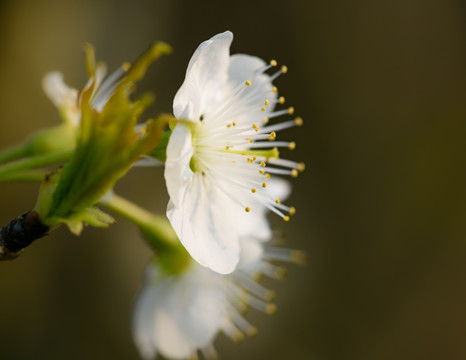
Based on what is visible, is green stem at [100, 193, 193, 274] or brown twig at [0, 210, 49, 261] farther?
green stem at [100, 193, 193, 274]

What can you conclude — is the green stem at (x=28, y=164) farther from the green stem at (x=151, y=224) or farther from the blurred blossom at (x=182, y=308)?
the blurred blossom at (x=182, y=308)

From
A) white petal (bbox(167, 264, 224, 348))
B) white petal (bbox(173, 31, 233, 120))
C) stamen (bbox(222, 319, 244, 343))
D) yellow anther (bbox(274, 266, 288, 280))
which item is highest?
white petal (bbox(173, 31, 233, 120))

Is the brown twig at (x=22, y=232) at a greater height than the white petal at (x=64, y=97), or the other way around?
the white petal at (x=64, y=97)

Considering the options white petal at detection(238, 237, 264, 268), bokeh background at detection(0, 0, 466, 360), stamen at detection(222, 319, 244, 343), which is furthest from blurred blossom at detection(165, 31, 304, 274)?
bokeh background at detection(0, 0, 466, 360)

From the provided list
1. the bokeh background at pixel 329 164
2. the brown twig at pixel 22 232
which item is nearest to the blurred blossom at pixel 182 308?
the brown twig at pixel 22 232

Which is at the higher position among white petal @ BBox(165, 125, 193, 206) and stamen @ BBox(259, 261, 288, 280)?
white petal @ BBox(165, 125, 193, 206)

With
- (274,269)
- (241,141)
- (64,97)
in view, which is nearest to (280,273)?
(274,269)

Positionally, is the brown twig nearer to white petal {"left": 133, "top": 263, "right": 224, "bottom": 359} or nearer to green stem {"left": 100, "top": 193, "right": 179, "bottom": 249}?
green stem {"left": 100, "top": 193, "right": 179, "bottom": 249}
